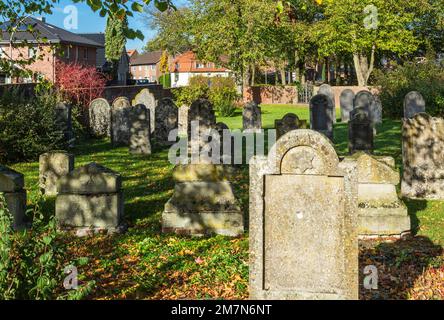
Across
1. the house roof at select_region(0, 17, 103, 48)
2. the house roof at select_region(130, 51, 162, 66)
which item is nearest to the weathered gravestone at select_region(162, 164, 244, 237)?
the house roof at select_region(0, 17, 103, 48)

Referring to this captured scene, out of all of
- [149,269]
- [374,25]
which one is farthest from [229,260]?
[374,25]

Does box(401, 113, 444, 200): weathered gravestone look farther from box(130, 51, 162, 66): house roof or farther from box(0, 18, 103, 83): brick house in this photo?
box(130, 51, 162, 66): house roof

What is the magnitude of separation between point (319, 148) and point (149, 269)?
3.04m

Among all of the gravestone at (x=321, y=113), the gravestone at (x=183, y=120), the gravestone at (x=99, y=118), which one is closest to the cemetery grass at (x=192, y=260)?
the gravestone at (x=321, y=113)

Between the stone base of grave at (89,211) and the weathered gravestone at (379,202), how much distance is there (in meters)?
4.00

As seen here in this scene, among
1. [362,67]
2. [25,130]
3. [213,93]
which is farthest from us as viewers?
[362,67]

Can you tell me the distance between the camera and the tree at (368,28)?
45625 millimetres

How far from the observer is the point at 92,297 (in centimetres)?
668

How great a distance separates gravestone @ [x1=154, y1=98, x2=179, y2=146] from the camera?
22094 millimetres

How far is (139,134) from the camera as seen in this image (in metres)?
19.5

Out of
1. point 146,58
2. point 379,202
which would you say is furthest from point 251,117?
point 146,58

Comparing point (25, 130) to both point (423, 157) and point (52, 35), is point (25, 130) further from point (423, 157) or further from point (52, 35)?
point (52, 35)

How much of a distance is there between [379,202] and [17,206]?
229 inches

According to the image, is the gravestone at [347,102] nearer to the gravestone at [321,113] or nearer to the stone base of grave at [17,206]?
the gravestone at [321,113]
